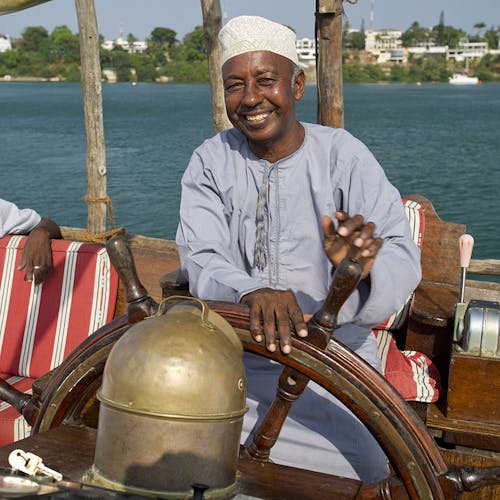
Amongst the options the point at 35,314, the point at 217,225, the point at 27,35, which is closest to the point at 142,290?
the point at 217,225

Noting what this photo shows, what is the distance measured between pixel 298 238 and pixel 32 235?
5.39ft

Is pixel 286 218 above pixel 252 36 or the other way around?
the other way around

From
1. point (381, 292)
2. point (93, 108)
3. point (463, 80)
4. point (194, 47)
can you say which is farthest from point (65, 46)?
point (381, 292)

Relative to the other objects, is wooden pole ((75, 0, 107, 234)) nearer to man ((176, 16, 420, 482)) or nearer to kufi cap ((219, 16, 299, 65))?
man ((176, 16, 420, 482))

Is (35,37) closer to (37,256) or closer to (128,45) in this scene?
(128,45)

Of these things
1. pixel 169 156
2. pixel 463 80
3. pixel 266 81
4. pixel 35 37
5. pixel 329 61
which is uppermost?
pixel 266 81

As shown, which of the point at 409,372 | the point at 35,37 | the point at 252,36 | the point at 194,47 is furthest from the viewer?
the point at 35,37

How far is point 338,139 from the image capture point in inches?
90.6

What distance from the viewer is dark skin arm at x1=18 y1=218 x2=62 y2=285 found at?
345 centimetres

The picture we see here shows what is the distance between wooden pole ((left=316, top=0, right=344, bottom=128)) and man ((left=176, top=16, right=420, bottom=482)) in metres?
2.38

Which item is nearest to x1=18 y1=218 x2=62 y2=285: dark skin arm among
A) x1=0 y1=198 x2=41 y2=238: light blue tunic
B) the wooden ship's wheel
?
x1=0 y1=198 x2=41 y2=238: light blue tunic

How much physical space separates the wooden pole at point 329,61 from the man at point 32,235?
2.01m

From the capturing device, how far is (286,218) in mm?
2273

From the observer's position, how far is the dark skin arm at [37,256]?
3445 mm
